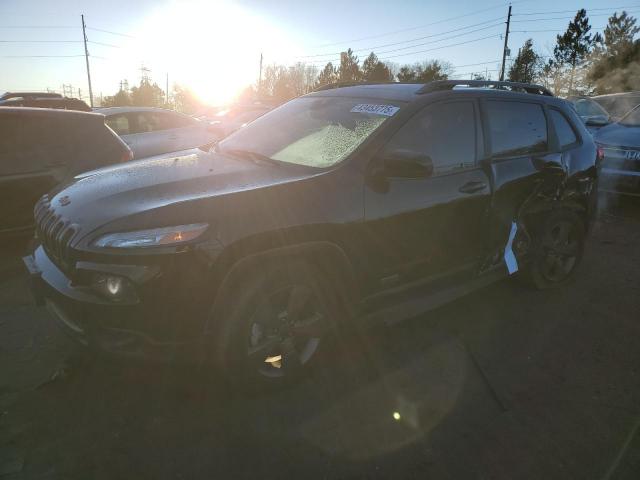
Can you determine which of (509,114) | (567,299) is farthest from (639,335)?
(509,114)

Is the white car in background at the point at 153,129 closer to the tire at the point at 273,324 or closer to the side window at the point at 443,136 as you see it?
the side window at the point at 443,136

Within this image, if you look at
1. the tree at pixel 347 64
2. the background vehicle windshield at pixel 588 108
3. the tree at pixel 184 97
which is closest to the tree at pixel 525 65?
the tree at pixel 347 64

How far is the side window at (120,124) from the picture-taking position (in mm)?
8129

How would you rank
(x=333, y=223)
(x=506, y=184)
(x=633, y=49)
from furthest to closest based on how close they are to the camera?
(x=633, y=49) < (x=506, y=184) < (x=333, y=223)

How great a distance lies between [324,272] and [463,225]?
1146 millimetres

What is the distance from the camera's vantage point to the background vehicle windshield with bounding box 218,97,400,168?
2.93 meters

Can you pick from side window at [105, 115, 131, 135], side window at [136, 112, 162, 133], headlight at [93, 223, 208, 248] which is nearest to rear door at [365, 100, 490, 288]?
headlight at [93, 223, 208, 248]

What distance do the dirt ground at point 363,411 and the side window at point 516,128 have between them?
4.61 ft

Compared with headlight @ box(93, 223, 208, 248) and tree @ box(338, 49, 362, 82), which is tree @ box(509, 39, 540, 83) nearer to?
tree @ box(338, 49, 362, 82)

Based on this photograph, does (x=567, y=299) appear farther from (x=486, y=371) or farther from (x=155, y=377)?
(x=155, y=377)

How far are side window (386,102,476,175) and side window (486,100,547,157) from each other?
0.82ft

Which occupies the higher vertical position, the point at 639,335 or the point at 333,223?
the point at 333,223

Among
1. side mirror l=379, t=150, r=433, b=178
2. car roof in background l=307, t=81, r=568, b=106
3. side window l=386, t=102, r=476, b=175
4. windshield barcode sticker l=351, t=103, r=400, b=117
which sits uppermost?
car roof in background l=307, t=81, r=568, b=106

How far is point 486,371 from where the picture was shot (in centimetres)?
306
